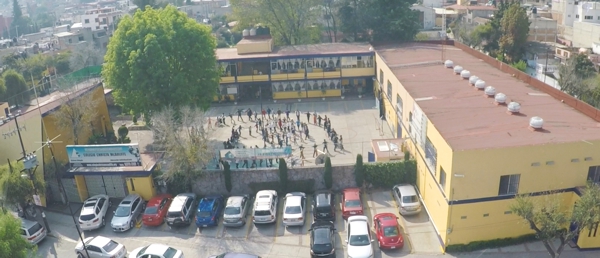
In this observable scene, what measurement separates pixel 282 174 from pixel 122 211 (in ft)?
28.5

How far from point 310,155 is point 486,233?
43.6 feet

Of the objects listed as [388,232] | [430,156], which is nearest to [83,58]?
[430,156]

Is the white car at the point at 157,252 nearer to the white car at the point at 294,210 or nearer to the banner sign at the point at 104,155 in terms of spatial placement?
the white car at the point at 294,210

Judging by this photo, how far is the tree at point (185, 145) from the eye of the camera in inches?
989

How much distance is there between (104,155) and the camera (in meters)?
26.0

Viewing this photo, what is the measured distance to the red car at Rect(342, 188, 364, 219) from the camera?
23.2 m

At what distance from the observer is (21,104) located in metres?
Answer: 47.8

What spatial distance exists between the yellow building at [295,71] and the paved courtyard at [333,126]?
4.97ft

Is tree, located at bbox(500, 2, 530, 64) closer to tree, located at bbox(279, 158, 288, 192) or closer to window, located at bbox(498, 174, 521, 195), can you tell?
window, located at bbox(498, 174, 521, 195)

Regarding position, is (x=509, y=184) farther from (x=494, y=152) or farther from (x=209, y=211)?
(x=209, y=211)

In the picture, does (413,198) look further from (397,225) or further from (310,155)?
(310,155)

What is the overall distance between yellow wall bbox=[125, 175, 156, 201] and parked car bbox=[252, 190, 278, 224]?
6.22 meters

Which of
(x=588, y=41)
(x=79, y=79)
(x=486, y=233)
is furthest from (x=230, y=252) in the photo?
(x=588, y=41)

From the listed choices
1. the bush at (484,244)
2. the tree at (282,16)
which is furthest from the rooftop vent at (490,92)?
the tree at (282,16)
